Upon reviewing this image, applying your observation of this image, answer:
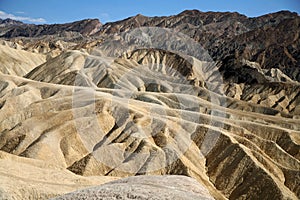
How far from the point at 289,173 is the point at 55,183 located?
37.7 meters

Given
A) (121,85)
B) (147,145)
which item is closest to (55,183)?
(147,145)

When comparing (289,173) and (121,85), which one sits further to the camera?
(121,85)

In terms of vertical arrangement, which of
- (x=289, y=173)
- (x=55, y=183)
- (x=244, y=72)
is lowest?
(x=289, y=173)

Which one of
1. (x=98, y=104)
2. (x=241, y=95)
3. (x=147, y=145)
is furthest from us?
(x=241, y=95)

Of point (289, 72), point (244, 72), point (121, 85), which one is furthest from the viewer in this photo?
point (289, 72)

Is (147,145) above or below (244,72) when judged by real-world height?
below

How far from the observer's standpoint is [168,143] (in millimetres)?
55719

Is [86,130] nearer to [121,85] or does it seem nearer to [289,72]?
[121,85]

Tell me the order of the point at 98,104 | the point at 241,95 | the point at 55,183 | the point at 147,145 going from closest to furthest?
the point at 55,183 → the point at 147,145 → the point at 98,104 → the point at 241,95

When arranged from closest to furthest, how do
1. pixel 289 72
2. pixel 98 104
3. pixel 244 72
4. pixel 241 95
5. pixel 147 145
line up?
pixel 147 145, pixel 98 104, pixel 241 95, pixel 244 72, pixel 289 72

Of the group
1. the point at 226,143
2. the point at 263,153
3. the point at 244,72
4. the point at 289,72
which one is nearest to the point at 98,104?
the point at 226,143

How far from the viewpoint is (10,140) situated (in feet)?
181

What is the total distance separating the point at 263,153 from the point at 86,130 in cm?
2786

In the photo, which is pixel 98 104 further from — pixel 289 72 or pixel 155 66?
pixel 289 72
